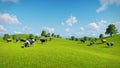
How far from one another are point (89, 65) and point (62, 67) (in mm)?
5202

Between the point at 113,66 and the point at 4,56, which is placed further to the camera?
the point at 4,56

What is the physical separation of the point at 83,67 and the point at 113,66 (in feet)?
19.5

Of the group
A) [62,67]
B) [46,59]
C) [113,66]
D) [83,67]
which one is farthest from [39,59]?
[113,66]

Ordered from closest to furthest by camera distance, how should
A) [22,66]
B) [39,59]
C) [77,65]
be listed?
[22,66], [77,65], [39,59]

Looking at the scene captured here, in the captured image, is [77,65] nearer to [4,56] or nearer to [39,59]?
[39,59]

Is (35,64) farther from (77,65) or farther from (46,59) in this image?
(77,65)

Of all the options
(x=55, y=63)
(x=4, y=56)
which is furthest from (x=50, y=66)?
(x=4, y=56)

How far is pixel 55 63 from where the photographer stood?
29.6 m

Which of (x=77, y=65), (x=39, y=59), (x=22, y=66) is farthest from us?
(x=39, y=59)

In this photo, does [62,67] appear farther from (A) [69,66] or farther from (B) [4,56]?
(B) [4,56]

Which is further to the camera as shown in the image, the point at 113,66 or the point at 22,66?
the point at 113,66

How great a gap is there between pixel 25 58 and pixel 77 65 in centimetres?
965

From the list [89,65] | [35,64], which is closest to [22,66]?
[35,64]

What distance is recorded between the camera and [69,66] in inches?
1126
